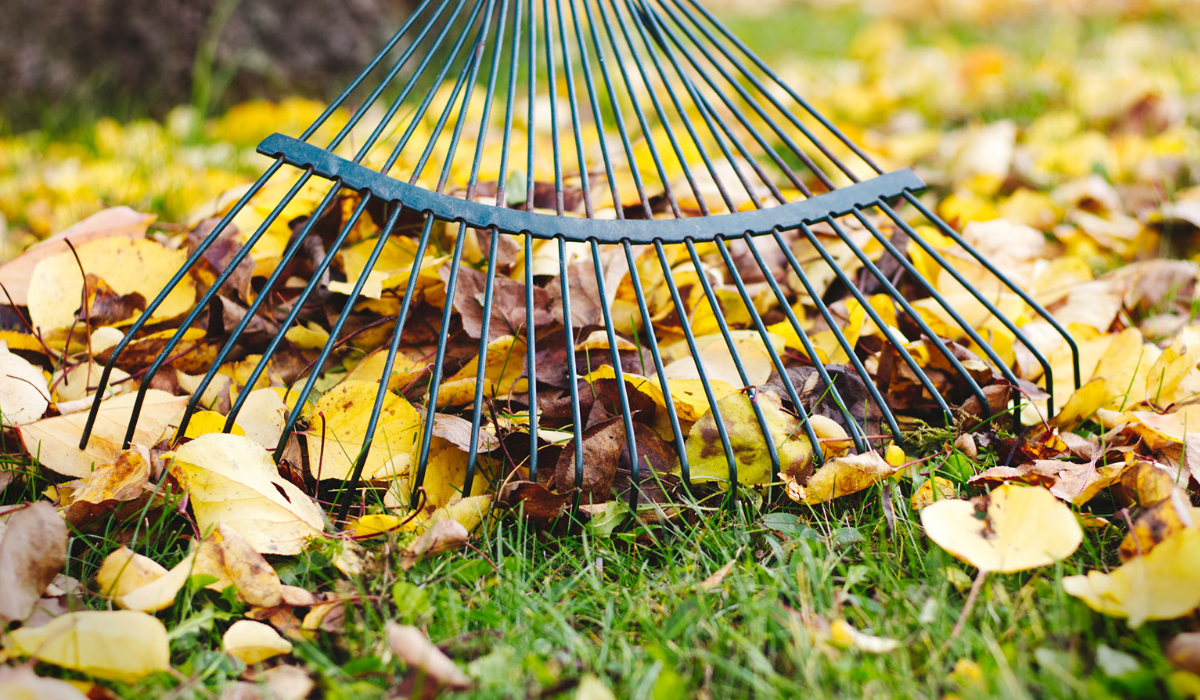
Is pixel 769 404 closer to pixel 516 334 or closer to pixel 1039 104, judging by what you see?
pixel 516 334

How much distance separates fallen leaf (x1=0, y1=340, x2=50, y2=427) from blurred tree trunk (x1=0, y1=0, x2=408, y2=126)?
2.11m

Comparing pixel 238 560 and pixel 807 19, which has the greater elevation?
pixel 807 19

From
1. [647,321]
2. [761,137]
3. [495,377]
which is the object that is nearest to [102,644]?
[495,377]

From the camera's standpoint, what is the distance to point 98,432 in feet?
3.62

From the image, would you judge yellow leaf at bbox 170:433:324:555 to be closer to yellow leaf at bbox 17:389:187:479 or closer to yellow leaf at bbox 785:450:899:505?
yellow leaf at bbox 17:389:187:479

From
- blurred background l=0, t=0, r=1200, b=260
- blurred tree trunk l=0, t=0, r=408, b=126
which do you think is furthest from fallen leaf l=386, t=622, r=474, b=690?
blurred tree trunk l=0, t=0, r=408, b=126

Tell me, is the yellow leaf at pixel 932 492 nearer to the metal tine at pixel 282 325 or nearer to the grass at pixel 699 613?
the grass at pixel 699 613

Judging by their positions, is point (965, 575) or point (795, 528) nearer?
point (965, 575)

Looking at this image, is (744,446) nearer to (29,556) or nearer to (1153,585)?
(1153,585)

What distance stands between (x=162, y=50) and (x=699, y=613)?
322cm

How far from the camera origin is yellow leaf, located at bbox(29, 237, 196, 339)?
133cm

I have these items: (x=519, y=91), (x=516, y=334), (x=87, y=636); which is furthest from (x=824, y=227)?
(x=519, y=91)

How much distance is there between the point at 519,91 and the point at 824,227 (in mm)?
2125

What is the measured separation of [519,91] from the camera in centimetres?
336
